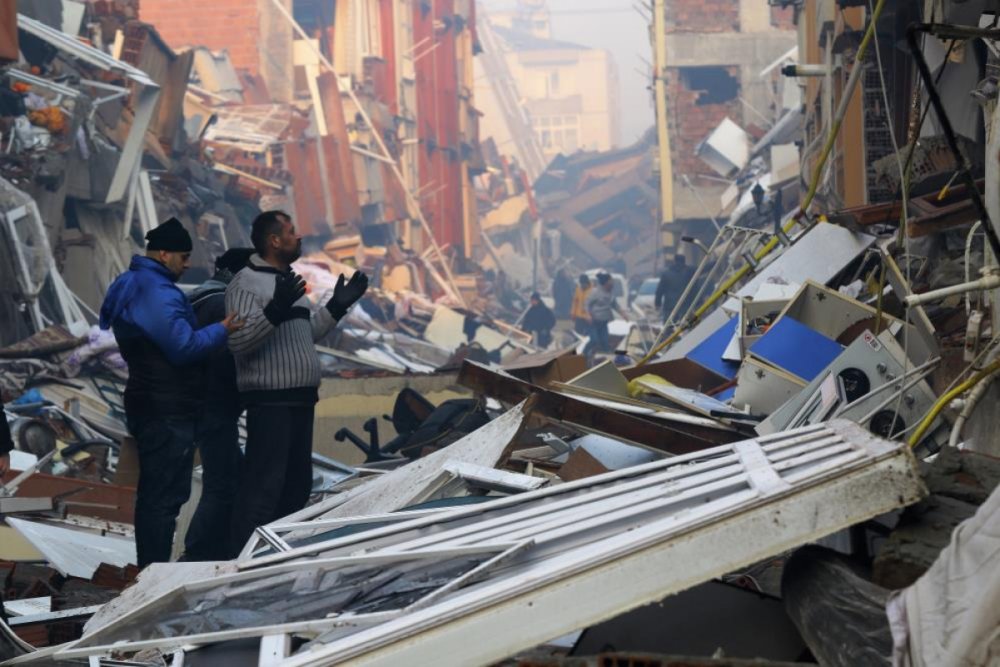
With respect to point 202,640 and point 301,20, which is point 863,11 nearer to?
point 202,640

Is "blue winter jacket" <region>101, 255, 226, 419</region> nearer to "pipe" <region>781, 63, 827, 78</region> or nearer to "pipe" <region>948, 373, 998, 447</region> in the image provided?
"pipe" <region>948, 373, 998, 447</region>

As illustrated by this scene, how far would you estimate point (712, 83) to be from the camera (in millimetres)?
38750

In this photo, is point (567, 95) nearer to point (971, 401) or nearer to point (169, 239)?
point (169, 239)

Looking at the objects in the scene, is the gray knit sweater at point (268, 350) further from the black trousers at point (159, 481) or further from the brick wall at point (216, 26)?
the brick wall at point (216, 26)

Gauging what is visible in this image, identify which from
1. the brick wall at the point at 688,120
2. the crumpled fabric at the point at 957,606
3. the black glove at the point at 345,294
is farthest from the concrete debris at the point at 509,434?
the brick wall at the point at 688,120

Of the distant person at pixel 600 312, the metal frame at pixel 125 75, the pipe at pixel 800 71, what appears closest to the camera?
the pipe at pixel 800 71

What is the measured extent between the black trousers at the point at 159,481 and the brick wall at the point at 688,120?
27.9m

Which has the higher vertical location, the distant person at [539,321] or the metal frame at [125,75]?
the metal frame at [125,75]

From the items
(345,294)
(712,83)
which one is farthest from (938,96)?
(712,83)

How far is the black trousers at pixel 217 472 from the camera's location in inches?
256

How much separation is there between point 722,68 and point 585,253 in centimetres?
1375

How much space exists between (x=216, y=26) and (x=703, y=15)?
39.3ft

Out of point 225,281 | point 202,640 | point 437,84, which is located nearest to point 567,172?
point 437,84

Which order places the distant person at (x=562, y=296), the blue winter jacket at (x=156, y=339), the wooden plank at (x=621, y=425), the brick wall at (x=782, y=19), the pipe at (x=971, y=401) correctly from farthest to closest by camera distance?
the brick wall at (x=782, y=19)
the distant person at (x=562, y=296)
the blue winter jacket at (x=156, y=339)
the wooden plank at (x=621, y=425)
the pipe at (x=971, y=401)
